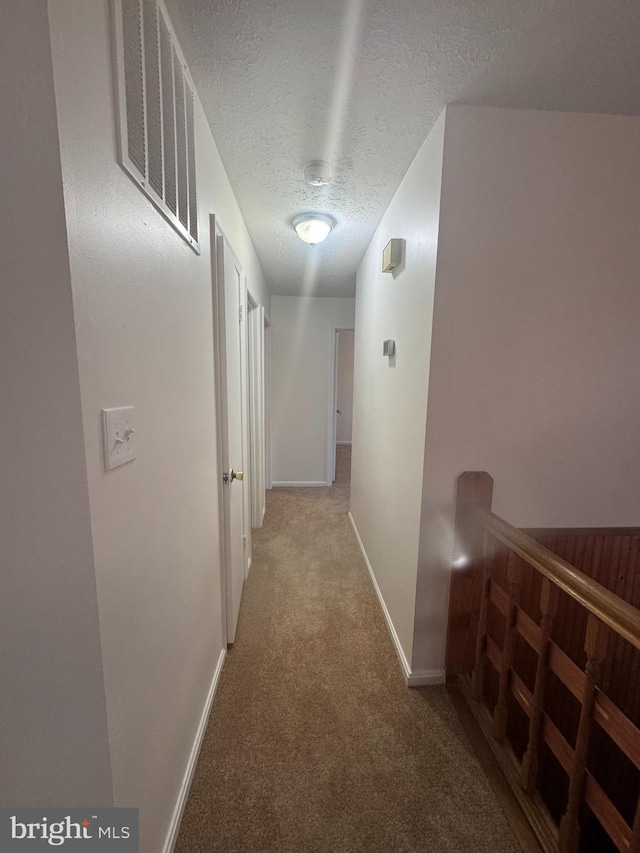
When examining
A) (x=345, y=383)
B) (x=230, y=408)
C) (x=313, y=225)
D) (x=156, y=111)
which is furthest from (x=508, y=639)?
(x=345, y=383)

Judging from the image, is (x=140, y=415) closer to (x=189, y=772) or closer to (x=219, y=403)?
(x=219, y=403)

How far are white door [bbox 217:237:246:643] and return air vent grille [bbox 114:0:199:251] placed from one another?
0.47 m

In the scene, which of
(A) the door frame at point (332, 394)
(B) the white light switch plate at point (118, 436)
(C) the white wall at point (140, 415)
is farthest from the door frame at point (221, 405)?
(A) the door frame at point (332, 394)

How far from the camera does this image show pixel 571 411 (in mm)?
1445

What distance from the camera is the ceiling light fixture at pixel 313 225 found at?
2102 millimetres

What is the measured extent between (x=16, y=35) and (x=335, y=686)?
2183mm

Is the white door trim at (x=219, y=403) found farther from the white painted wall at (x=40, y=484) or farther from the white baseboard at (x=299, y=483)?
the white baseboard at (x=299, y=483)

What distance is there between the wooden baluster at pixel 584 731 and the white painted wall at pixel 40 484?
114cm

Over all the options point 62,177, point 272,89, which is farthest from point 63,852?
point 272,89

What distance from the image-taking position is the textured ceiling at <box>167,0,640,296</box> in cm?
95

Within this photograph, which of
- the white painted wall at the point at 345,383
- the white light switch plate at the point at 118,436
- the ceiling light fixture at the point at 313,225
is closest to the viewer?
the white light switch plate at the point at 118,436

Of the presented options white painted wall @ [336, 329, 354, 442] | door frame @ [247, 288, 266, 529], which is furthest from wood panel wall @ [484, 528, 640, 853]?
white painted wall @ [336, 329, 354, 442]

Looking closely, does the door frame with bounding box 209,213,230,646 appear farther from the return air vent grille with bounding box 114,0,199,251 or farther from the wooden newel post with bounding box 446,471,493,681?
the wooden newel post with bounding box 446,471,493,681

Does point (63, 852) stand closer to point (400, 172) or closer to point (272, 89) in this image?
point (272, 89)
